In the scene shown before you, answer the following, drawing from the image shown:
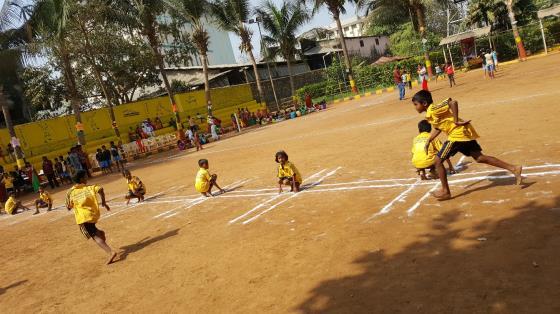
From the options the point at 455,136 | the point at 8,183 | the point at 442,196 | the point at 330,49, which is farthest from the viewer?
the point at 330,49

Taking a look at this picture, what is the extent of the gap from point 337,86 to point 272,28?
7853 millimetres

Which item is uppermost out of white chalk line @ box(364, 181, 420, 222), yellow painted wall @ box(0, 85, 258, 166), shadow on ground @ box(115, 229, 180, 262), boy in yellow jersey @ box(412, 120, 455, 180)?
yellow painted wall @ box(0, 85, 258, 166)

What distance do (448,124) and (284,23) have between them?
3469cm

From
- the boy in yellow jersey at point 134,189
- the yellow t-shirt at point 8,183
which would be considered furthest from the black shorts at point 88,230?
the yellow t-shirt at point 8,183

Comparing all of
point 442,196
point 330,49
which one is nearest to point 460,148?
point 442,196

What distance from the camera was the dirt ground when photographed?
3971 mm

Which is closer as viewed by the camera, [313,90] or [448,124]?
[448,124]

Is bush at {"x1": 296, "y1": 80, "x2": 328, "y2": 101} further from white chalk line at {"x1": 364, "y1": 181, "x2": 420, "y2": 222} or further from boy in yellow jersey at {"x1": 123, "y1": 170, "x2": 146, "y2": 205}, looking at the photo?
white chalk line at {"x1": 364, "y1": 181, "x2": 420, "y2": 222}

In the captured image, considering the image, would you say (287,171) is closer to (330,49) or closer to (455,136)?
(455,136)

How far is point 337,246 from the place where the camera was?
5371 mm

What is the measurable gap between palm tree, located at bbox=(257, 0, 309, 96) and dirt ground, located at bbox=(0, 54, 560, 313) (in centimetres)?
2947

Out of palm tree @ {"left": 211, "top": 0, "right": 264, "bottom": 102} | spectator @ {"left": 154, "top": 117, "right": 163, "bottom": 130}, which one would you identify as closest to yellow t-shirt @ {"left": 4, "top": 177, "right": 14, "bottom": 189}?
spectator @ {"left": 154, "top": 117, "right": 163, "bottom": 130}

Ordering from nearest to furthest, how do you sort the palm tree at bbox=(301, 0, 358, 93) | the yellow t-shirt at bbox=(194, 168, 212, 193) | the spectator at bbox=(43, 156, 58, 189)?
the yellow t-shirt at bbox=(194, 168, 212, 193) < the spectator at bbox=(43, 156, 58, 189) < the palm tree at bbox=(301, 0, 358, 93)

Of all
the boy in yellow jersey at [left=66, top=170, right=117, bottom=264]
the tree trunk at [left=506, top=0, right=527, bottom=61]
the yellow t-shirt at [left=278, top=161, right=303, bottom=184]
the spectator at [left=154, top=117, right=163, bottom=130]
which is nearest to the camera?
the boy in yellow jersey at [left=66, top=170, right=117, bottom=264]
